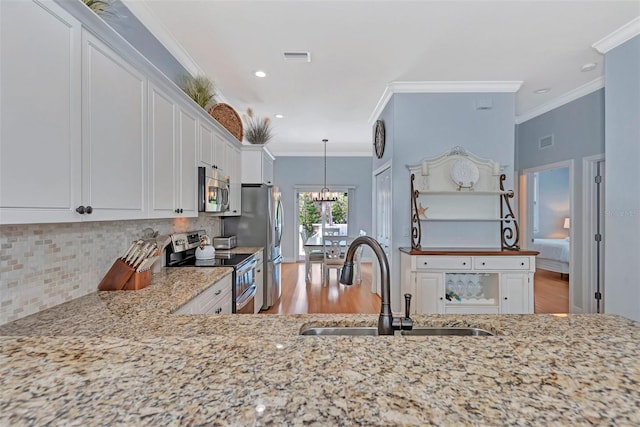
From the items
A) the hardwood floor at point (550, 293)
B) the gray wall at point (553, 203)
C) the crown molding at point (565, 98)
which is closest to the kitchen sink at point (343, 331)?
the hardwood floor at point (550, 293)

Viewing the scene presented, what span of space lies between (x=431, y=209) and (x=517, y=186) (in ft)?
7.26

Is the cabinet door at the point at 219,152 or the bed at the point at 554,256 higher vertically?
the cabinet door at the point at 219,152

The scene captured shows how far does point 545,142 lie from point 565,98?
624mm

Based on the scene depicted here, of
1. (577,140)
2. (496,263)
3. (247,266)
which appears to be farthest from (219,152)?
(577,140)

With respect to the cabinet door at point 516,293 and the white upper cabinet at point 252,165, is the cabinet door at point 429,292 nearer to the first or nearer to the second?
the cabinet door at point 516,293

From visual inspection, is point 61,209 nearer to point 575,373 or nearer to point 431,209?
point 575,373

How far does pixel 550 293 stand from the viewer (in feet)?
15.8

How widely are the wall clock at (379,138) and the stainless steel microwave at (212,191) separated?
Result: 2.15 m

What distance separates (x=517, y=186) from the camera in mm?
4895

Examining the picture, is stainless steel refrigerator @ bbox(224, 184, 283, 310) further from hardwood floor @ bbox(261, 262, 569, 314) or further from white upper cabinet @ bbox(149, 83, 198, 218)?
white upper cabinet @ bbox(149, 83, 198, 218)

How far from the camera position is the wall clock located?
4.24 metres

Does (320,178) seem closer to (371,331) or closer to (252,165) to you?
(252,165)

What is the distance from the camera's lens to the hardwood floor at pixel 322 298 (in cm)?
410

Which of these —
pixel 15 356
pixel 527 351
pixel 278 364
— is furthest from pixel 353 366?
pixel 15 356
